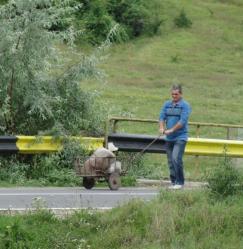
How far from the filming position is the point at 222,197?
1041 centimetres

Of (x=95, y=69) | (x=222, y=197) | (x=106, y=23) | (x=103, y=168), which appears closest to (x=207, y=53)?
(x=106, y=23)

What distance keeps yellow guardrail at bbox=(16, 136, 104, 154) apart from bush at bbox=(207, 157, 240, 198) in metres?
5.73

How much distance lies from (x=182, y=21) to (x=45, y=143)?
135 feet

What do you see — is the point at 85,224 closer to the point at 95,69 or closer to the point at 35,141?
the point at 35,141

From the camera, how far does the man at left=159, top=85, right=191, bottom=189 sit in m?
13.9

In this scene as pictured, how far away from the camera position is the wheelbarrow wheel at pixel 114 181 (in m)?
14.1

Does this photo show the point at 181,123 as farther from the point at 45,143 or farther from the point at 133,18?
the point at 133,18

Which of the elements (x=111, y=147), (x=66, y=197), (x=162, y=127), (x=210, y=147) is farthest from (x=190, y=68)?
(x=66, y=197)

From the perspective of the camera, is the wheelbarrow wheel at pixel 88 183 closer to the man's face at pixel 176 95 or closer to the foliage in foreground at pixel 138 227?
the man's face at pixel 176 95

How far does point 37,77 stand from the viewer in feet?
55.5

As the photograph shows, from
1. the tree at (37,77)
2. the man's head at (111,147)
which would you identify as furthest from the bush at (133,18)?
the man's head at (111,147)

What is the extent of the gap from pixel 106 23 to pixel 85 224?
40.6 metres

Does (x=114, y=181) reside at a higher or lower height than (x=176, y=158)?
lower

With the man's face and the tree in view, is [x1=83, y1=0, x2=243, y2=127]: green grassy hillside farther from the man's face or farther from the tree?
the man's face
